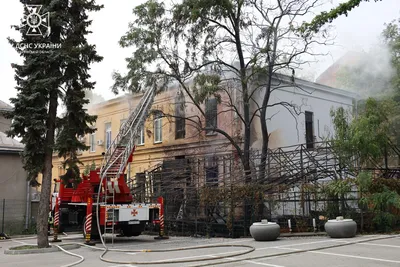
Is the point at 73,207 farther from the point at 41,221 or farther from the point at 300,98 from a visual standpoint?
the point at 300,98

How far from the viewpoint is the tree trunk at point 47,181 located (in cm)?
1429

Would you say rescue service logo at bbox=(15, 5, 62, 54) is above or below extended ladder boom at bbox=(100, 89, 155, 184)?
above

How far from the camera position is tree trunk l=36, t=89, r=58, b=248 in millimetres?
14289

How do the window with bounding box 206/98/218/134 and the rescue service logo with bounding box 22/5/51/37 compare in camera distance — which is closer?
the rescue service logo with bounding box 22/5/51/37

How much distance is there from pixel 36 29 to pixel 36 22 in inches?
9.9

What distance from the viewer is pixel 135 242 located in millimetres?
16453

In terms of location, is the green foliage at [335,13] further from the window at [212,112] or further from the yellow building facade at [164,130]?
the window at [212,112]

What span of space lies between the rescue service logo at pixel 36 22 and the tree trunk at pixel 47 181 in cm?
204

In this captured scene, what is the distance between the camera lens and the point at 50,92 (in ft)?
48.3

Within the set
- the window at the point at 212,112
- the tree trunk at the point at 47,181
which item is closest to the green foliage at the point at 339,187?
the window at the point at 212,112

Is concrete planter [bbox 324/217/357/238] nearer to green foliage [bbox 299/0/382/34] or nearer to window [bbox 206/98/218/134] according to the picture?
green foliage [bbox 299/0/382/34]

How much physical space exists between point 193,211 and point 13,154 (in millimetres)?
10664

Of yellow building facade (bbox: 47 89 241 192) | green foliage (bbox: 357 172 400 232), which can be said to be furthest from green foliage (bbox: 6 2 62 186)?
green foliage (bbox: 357 172 400 232)

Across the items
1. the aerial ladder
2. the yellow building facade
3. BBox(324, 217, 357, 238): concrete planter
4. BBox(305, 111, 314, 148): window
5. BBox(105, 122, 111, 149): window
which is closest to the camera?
BBox(324, 217, 357, 238): concrete planter
